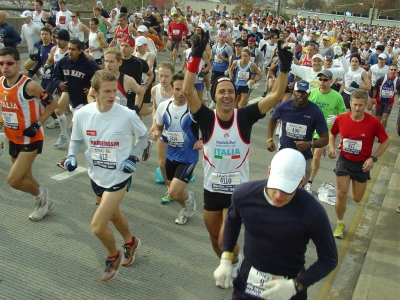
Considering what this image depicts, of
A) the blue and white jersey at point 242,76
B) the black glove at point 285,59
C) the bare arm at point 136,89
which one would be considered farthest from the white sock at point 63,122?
the black glove at point 285,59

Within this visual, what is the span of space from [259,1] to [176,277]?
9475 cm

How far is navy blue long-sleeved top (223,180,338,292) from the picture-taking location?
2.78 m

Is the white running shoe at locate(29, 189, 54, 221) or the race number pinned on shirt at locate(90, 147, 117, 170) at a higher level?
the race number pinned on shirt at locate(90, 147, 117, 170)

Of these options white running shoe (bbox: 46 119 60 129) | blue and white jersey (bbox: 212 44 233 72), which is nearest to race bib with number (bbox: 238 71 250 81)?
blue and white jersey (bbox: 212 44 233 72)

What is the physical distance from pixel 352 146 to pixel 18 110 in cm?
410

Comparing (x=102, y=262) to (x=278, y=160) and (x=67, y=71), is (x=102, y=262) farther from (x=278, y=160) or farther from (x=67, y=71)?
(x=67, y=71)

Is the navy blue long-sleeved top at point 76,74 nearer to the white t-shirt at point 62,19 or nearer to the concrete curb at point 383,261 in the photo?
the concrete curb at point 383,261

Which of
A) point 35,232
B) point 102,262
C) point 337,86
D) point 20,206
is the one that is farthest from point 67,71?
point 337,86

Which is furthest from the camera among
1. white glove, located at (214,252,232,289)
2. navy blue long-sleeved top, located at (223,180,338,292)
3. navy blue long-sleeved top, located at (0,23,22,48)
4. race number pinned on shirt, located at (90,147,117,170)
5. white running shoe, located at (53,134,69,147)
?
navy blue long-sleeved top, located at (0,23,22,48)

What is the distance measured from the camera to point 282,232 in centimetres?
280

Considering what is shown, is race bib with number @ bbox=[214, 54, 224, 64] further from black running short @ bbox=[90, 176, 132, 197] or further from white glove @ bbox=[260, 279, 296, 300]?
white glove @ bbox=[260, 279, 296, 300]

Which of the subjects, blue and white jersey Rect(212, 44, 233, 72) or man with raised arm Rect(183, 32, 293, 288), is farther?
blue and white jersey Rect(212, 44, 233, 72)

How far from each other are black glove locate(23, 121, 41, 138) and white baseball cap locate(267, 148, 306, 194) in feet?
11.6

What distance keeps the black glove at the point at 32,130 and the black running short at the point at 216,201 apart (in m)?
2.26
